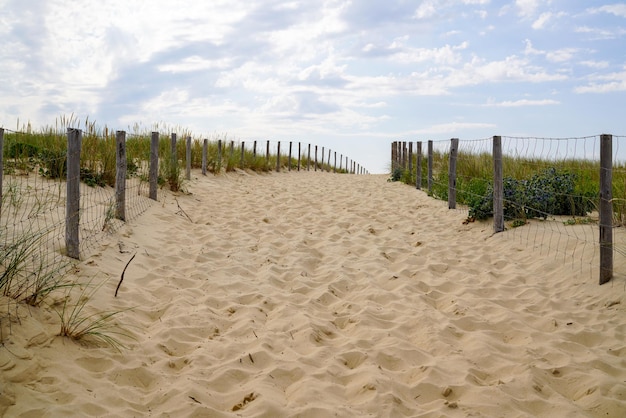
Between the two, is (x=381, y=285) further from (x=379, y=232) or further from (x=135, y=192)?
(x=135, y=192)

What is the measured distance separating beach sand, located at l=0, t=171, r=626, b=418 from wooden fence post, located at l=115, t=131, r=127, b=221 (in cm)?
25

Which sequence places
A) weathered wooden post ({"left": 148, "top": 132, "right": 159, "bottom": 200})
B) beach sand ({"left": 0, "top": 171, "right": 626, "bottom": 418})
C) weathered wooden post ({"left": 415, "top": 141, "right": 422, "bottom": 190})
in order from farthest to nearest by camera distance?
1. weathered wooden post ({"left": 415, "top": 141, "right": 422, "bottom": 190})
2. weathered wooden post ({"left": 148, "top": 132, "right": 159, "bottom": 200})
3. beach sand ({"left": 0, "top": 171, "right": 626, "bottom": 418})

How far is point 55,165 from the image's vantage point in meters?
9.05

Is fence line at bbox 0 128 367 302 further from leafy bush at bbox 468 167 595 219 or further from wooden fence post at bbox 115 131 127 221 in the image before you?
leafy bush at bbox 468 167 595 219

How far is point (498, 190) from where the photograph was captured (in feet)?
26.3

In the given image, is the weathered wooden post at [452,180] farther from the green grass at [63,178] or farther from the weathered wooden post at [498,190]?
the green grass at [63,178]

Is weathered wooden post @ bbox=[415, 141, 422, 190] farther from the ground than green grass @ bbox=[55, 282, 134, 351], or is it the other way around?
weathered wooden post @ bbox=[415, 141, 422, 190]

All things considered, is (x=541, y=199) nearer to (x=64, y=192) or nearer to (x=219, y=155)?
(x=64, y=192)

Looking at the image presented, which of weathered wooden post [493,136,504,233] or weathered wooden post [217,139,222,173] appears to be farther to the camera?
weathered wooden post [217,139,222,173]

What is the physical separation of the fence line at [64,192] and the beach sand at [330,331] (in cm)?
31

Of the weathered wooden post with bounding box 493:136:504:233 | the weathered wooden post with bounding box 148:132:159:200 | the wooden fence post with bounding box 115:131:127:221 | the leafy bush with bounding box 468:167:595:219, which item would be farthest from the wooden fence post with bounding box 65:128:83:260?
the leafy bush with bounding box 468:167:595:219

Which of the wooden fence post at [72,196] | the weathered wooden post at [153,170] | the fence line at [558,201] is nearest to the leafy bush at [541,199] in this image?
the fence line at [558,201]

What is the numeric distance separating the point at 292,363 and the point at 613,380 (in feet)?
7.21

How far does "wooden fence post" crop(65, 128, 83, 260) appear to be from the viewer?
211 inches
